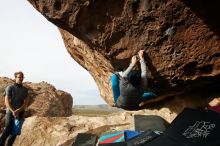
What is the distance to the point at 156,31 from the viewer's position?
7953 mm

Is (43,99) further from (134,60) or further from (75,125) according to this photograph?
(134,60)

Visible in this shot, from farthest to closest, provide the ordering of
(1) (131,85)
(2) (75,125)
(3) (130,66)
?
1. (2) (75,125)
2. (1) (131,85)
3. (3) (130,66)

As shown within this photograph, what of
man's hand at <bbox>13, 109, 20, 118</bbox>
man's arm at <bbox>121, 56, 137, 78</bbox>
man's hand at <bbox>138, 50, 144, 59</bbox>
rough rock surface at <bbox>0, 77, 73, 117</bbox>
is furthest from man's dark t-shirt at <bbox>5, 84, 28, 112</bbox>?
rough rock surface at <bbox>0, 77, 73, 117</bbox>

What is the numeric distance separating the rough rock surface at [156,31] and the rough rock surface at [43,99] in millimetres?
10024

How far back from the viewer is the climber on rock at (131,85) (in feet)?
26.8

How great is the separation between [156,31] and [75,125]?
15.4 ft

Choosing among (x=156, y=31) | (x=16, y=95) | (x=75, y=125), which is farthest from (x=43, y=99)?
(x=156, y=31)

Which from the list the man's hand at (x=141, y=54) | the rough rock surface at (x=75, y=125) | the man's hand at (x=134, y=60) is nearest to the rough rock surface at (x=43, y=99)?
the rough rock surface at (x=75, y=125)

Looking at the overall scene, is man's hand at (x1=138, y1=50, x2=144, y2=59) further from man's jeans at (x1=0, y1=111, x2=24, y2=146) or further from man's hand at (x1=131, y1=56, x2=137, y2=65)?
man's jeans at (x1=0, y1=111, x2=24, y2=146)

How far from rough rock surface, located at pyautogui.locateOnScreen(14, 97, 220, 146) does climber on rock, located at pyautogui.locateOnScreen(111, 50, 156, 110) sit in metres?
1.51

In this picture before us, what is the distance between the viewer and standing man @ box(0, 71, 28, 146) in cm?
949

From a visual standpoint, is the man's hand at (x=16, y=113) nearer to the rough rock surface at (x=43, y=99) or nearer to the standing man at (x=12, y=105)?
the standing man at (x=12, y=105)

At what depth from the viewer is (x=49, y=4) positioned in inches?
325

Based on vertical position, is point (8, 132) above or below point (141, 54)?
below
